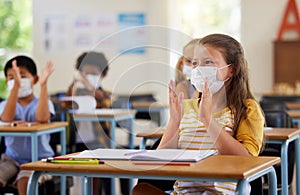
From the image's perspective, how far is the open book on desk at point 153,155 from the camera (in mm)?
2230

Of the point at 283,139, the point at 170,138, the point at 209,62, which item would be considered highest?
the point at 209,62

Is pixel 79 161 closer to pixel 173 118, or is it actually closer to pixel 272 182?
pixel 173 118

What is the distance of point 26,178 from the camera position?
370 cm

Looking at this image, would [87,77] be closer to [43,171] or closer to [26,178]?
[26,178]

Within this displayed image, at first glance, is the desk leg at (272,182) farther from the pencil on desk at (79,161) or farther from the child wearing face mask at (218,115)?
the pencil on desk at (79,161)

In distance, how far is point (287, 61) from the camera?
26.7 ft

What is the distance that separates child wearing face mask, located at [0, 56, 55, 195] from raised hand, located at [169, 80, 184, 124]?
5.24 feet

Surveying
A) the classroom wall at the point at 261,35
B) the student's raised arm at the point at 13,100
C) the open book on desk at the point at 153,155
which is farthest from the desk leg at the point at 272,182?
the classroom wall at the point at 261,35

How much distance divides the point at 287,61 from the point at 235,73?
5.63 metres

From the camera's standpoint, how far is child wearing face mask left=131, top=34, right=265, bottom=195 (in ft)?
7.97

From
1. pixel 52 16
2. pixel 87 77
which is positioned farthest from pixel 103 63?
pixel 52 16

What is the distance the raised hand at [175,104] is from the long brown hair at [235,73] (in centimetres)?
24

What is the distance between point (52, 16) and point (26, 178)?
5.27m

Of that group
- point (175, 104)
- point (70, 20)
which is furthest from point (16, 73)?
point (70, 20)
